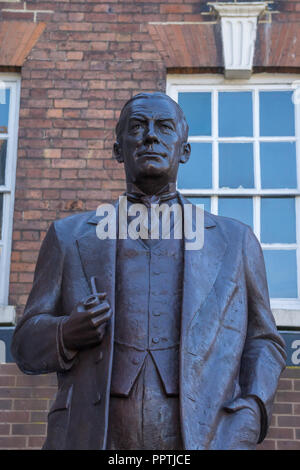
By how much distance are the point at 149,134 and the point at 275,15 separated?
484 cm

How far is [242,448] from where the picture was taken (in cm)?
387

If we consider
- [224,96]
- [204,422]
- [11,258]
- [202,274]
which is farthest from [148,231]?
[224,96]

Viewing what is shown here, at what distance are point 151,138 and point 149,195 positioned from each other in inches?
10.5

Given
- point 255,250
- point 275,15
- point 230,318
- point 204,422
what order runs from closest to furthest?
point 204,422, point 230,318, point 255,250, point 275,15

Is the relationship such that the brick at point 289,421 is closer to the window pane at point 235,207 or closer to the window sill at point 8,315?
the window pane at point 235,207

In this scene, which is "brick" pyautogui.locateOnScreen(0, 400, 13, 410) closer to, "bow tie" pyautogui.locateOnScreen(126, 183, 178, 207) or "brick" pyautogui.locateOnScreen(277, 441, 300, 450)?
"brick" pyautogui.locateOnScreen(277, 441, 300, 450)

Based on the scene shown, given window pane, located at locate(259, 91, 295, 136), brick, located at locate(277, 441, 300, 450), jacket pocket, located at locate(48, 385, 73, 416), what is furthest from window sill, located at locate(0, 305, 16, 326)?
jacket pocket, located at locate(48, 385, 73, 416)

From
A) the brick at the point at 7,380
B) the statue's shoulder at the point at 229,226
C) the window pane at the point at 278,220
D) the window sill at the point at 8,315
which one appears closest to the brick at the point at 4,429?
the brick at the point at 7,380

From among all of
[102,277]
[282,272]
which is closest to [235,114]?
[282,272]

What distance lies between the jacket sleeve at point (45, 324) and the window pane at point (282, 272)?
399cm

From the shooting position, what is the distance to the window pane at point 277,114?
8695 millimetres

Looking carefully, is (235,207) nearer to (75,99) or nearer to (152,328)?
(75,99)

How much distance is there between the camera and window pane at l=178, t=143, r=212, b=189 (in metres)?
8.48
